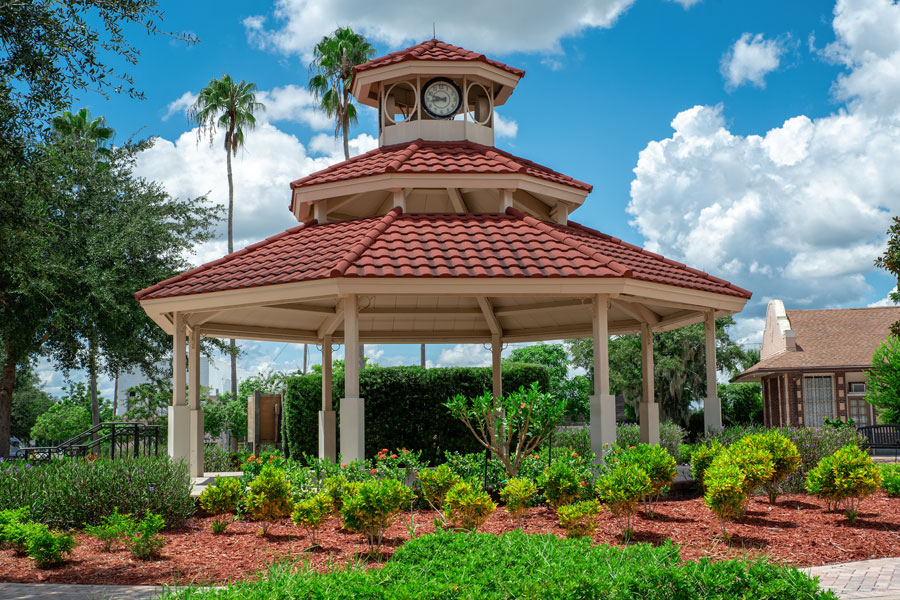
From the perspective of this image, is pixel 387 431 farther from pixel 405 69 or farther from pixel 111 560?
pixel 111 560

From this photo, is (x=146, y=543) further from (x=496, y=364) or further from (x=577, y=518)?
(x=496, y=364)

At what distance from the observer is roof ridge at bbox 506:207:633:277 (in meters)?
12.5

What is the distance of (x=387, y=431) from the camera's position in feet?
68.2

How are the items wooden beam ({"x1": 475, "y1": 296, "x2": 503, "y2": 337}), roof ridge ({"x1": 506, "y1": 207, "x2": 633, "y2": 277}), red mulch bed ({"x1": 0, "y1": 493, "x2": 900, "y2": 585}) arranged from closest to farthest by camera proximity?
red mulch bed ({"x1": 0, "y1": 493, "x2": 900, "y2": 585}) → roof ridge ({"x1": 506, "y1": 207, "x2": 633, "y2": 277}) → wooden beam ({"x1": 475, "y1": 296, "x2": 503, "y2": 337})

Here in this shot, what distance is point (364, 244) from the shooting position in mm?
12938

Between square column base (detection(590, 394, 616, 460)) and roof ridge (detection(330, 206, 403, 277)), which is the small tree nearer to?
square column base (detection(590, 394, 616, 460))

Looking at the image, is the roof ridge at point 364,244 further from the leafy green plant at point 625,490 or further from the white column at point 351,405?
the leafy green plant at point 625,490

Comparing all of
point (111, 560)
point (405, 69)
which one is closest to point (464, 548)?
point (111, 560)

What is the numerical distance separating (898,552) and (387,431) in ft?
43.5

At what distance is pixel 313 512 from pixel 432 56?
1037 centimetres

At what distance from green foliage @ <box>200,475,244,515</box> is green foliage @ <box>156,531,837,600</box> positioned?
4.89 m

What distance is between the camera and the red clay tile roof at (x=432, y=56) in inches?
655

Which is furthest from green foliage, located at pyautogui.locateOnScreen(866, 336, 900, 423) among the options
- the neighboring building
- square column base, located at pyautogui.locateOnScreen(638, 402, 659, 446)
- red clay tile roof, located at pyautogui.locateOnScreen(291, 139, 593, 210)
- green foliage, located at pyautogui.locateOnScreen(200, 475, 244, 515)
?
green foliage, located at pyautogui.locateOnScreen(200, 475, 244, 515)

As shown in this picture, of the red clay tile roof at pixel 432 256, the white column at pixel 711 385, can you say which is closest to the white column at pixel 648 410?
the white column at pixel 711 385
